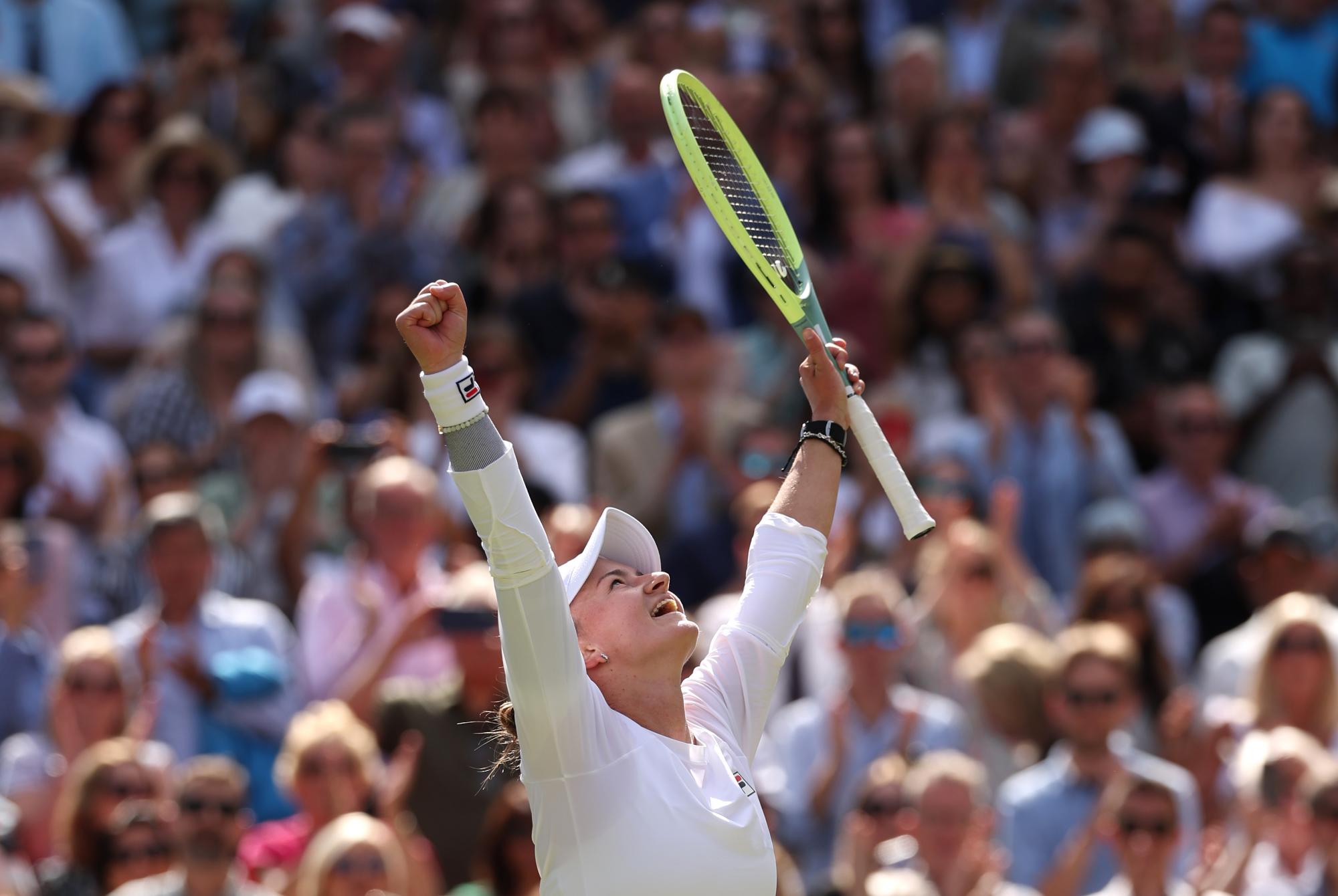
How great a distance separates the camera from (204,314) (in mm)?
9719

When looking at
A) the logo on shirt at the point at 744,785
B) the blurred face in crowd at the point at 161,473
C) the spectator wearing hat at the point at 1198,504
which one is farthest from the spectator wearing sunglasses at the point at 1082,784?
the blurred face in crowd at the point at 161,473

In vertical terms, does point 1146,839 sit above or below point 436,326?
below

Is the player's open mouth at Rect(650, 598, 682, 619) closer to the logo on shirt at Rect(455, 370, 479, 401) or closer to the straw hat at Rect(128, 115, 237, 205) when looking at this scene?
the logo on shirt at Rect(455, 370, 479, 401)

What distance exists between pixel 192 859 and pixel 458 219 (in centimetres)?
495

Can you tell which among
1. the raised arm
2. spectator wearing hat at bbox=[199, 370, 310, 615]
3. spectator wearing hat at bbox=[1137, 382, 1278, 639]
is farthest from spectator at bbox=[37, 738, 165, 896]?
spectator wearing hat at bbox=[1137, 382, 1278, 639]

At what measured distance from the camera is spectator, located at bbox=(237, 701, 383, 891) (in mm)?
7105

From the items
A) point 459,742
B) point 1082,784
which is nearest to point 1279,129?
point 1082,784

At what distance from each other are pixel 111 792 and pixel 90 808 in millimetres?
81

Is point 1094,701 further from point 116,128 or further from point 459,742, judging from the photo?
point 116,128

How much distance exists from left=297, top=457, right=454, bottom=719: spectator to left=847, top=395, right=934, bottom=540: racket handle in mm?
3520

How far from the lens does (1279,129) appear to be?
11.1 metres

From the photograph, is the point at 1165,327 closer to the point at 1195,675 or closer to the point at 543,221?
the point at 1195,675

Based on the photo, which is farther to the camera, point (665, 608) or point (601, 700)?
point (665, 608)

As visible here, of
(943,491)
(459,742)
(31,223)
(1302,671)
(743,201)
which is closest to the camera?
(743,201)
